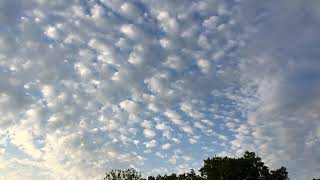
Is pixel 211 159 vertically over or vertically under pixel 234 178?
over

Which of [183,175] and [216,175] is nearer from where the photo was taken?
[216,175]

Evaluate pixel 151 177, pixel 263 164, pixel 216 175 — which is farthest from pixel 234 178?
pixel 151 177

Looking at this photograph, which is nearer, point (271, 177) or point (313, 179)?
point (271, 177)

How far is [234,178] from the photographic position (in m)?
86.3

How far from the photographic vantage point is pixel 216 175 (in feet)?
287

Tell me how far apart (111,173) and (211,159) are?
99.4 feet

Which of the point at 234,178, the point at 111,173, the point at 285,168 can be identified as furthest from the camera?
the point at 111,173

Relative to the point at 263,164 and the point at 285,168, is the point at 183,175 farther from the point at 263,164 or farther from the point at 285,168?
the point at 285,168

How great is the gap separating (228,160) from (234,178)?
4.69m

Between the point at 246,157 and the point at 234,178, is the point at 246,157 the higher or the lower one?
the higher one

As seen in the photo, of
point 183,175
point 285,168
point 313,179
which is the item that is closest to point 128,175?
point 183,175

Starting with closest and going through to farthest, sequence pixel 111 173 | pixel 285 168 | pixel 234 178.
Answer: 1. pixel 234 178
2. pixel 285 168
3. pixel 111 173

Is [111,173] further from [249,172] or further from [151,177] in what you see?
[249,172]

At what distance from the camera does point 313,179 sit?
98500 millimetres
